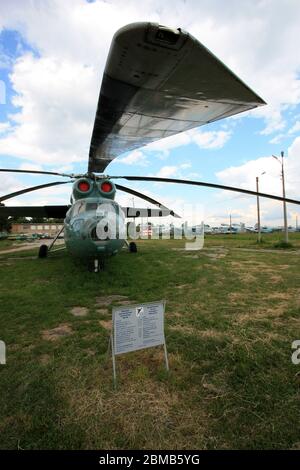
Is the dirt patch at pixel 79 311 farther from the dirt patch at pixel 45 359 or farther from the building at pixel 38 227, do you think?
the building at pixel 38 227

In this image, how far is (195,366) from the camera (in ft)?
13.6

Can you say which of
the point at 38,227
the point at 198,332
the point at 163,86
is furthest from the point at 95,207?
the point at 38,227

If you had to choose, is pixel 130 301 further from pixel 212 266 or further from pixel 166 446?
pixel 212 266

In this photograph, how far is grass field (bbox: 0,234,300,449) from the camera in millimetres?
2826

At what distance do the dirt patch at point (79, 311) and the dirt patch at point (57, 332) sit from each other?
69 centimetres

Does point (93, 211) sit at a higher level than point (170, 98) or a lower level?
lower

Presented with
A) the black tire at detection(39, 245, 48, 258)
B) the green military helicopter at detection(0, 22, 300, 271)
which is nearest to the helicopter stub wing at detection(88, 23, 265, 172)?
the green military helicopter at detection(0, 22, 300, 271)

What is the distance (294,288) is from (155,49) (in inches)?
324

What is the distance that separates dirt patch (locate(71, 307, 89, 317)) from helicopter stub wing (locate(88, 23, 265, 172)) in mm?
4164

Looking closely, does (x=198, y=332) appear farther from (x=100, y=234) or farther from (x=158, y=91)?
Answer: (x=100, y=234)

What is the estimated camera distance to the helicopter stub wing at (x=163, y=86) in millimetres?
2188

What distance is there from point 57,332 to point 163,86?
15.1 feet

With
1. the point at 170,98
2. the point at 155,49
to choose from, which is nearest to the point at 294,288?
the point at 170,98
